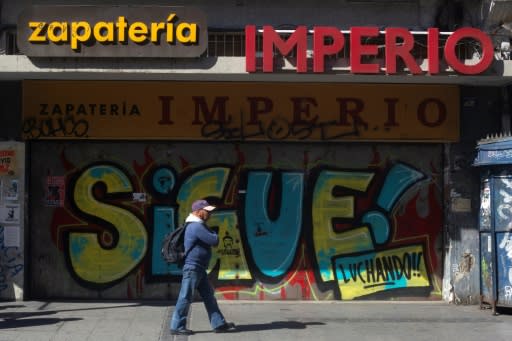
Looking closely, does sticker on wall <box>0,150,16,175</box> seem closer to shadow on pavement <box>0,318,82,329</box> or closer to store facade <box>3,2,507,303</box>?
store facade <box>3,2,507,303</box>

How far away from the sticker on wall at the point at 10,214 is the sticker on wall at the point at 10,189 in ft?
0.40

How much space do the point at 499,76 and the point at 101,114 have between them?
5.90 metres

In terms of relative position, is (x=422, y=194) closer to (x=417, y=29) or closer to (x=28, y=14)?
(x=417, y=29)

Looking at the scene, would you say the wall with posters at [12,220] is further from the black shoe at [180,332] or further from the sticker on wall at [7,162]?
the black shoe at [180,332]

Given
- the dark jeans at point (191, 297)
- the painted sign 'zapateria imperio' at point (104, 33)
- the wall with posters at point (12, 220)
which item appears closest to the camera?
the dark jeans at point (191, 297)

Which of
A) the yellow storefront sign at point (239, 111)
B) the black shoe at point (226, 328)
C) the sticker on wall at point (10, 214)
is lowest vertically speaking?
the black shoe at point (226, 328)

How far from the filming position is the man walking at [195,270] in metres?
9.20

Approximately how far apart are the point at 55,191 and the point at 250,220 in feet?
9.97

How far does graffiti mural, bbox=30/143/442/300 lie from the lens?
39.2 ft

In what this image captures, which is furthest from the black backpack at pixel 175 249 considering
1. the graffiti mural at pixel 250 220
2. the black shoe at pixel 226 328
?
the graffiti mural at pixel 250 220

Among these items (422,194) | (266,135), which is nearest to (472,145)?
(422,194)

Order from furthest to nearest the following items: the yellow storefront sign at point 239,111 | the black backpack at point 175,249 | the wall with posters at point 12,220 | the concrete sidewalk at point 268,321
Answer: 1. the yellow storefront sign at point 239,111
2. the wall with posters at point 12,220
3. the concrete sidewalk at point 268,321
4. the black backpack at point 175,249

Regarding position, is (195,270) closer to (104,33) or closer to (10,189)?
(104,33)

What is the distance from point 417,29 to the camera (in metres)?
12.0
